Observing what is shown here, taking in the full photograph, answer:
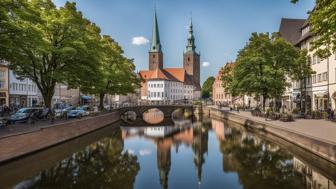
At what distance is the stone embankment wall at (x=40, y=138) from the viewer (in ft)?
67.1

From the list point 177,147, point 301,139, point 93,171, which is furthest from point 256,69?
point 93,171

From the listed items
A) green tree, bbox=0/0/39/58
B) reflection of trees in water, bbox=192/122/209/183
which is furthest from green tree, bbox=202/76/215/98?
green tree, bbox=0/0/39/58

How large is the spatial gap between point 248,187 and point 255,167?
15.8 ft

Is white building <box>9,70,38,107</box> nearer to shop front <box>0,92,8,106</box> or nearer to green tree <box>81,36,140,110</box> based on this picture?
shop front <box>0,92,8,106</box>

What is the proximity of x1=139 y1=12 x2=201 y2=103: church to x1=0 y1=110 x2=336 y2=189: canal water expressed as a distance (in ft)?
288

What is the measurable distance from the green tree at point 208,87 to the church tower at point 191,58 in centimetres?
752

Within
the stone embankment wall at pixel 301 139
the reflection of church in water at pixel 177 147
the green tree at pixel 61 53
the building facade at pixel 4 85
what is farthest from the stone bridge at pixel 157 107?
the green tree at pixel 61 53

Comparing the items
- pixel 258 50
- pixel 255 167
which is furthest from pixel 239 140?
pixel 258 50

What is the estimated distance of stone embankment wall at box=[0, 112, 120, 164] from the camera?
20438mm

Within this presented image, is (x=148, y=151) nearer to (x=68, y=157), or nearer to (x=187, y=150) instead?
(x=187, y=150)

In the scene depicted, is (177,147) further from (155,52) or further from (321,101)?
(155,52)

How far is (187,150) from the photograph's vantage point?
3005 cm

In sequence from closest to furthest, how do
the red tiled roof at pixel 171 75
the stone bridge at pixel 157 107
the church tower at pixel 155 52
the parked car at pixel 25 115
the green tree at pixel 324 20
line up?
the green tree at pixel 324 20
the parked car at pixel 25 115
the stone bridge at pixel 157 107
the red tiled roof at pixel 171 75
the church tower at pixel 155 52

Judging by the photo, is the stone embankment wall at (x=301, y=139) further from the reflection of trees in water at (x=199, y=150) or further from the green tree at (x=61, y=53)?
the green tree at (x=61, y=53)
